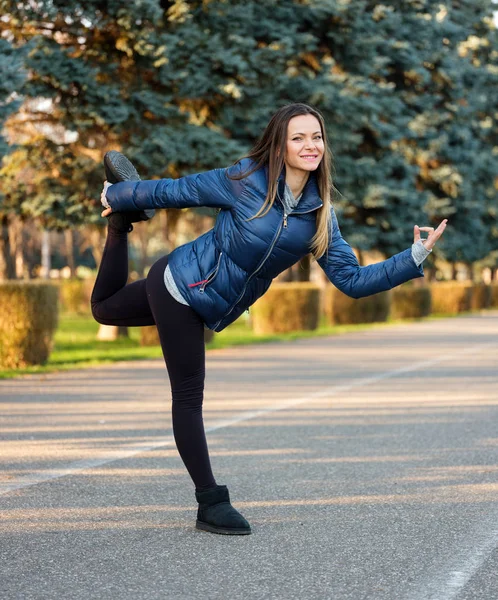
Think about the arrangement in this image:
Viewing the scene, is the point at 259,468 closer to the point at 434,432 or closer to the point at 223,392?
the point at 434,432

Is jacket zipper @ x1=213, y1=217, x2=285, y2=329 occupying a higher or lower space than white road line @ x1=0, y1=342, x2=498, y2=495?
higher

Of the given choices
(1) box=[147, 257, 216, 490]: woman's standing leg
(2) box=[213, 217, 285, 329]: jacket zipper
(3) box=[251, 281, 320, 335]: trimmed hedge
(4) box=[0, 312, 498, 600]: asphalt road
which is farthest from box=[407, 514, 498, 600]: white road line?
(3) box=[251, 281, 320, 335]: trimmed hedge

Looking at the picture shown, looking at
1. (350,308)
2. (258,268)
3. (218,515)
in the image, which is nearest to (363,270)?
(258,268)

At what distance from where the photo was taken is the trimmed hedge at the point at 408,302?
118 feet

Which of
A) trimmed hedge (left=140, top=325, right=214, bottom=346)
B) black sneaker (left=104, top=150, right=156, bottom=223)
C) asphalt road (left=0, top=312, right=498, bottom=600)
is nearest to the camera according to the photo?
asphalt road (left=0, top=312, right=498, bottom=600)

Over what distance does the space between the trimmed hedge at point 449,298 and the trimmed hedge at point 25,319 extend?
2932cm

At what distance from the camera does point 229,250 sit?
16.3 ft

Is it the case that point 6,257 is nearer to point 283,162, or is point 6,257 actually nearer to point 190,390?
point 190,390

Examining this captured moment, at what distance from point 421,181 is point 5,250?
16826 millimetres

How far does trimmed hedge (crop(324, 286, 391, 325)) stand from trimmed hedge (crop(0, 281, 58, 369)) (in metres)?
15.7

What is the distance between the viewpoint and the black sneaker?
5.20 m

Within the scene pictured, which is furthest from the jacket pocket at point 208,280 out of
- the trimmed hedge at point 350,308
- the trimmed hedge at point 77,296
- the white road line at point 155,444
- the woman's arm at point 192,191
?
the trimmed hedge at point 77,296

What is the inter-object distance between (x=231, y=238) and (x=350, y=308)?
2572 cm

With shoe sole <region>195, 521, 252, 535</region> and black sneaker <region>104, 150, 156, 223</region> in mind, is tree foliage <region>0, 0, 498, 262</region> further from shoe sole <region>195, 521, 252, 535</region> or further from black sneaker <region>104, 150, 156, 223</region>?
shoe sole <region>195, 521, 252, 535</region>
